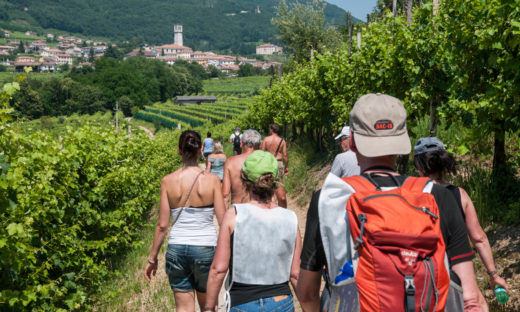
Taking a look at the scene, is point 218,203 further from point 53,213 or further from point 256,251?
point 53,213

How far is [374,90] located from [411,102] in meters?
1.48

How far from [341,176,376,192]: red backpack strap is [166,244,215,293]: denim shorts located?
2168mm

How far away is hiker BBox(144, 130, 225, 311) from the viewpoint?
3742mm

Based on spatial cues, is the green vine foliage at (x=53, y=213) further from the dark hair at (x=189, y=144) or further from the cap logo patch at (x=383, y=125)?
the cap logo patch at (x=383, y=125)

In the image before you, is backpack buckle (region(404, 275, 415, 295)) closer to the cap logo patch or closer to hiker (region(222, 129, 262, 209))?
the cap logo patch

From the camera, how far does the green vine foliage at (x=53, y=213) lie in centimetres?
308

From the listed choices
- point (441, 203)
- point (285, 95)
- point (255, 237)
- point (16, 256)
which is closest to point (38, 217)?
point (16, 256)

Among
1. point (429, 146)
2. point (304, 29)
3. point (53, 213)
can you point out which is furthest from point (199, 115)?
point (429, 146)

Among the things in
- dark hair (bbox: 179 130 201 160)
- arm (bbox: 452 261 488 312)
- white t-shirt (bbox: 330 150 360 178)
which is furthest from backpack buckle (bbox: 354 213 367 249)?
white t-shirt (bbox: 330 150 360 178)

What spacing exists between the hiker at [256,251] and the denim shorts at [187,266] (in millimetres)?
932

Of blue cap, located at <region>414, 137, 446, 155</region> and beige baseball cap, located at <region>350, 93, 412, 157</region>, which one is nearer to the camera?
beige baseball cap, located at <region>350, 93, 412, 157</region>

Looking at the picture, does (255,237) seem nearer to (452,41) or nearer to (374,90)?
(452,41)

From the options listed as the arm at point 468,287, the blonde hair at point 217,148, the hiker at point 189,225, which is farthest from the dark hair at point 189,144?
the blonde hair at point 217,148

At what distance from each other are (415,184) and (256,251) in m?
1.18
